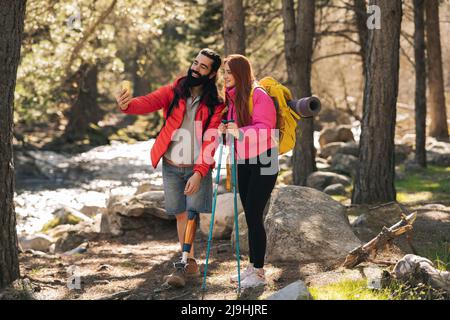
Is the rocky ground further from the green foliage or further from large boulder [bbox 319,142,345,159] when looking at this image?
large boulder [bbox 319,142,345,159]

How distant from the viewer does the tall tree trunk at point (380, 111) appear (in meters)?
9.55

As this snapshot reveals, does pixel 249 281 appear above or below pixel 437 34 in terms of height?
below

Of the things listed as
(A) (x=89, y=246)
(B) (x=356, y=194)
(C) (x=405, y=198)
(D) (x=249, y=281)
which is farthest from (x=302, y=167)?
(D) (x=249, y=281)

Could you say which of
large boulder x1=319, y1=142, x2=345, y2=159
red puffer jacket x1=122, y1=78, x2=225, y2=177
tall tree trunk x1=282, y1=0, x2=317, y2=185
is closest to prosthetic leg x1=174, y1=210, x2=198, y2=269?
red puffer jacket x1=122, y1=78, x2=225, y2=177

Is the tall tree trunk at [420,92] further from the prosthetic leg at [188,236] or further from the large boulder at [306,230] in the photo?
the prosthetic leg at [188,236]

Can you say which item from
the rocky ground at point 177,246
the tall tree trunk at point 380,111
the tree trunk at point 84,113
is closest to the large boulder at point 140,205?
the rocky ground at point 177,246

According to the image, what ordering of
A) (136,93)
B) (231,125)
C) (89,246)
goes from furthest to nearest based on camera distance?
(136,93), (89,246), (231,125)

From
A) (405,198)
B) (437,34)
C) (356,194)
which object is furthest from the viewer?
(437,34)

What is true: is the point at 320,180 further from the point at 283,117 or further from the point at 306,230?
the point at 283,117

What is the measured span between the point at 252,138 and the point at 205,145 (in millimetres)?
632

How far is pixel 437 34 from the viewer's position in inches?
765

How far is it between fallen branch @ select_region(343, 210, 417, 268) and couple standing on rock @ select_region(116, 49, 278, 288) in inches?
38.1

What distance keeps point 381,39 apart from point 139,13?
5.70 metres

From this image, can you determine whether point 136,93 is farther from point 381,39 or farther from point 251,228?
point 251,228
